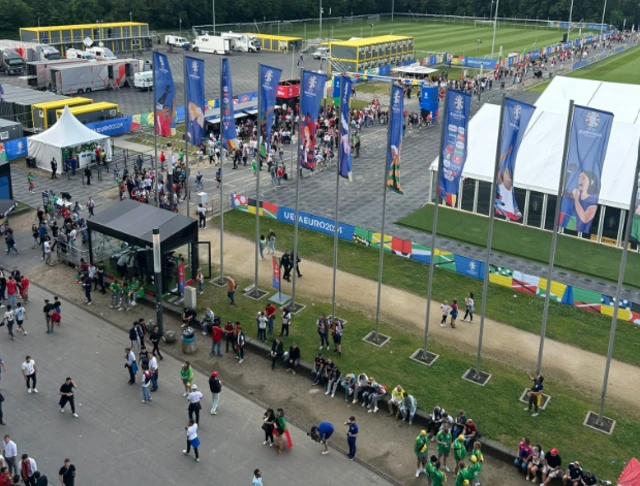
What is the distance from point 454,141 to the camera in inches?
850

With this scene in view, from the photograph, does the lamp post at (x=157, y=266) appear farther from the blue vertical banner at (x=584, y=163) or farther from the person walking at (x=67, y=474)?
the blue vertical banner at (x=584, y=163)

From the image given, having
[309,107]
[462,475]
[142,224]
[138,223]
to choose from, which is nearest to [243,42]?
[138,223]

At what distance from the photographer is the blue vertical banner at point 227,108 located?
26797mm

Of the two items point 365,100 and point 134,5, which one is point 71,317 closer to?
point 365,100

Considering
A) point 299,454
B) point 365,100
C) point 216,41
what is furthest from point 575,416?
point 216,41

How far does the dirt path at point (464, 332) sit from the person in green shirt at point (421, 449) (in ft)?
22.3

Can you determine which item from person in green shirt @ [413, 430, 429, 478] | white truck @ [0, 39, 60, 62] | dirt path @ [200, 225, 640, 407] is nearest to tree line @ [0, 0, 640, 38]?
white truck @ [0, 39, 60, 62]

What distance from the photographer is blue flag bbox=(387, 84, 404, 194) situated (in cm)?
2217

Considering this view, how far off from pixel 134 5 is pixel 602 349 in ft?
311

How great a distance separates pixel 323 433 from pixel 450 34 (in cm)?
10752

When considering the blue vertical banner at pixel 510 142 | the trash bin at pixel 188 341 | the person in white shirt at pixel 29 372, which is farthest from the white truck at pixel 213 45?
the person in white shirt at pixel 29 372

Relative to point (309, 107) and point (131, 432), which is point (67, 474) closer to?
point (131, 432)

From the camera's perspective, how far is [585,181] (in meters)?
19.7

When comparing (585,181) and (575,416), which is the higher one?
(585,181)
